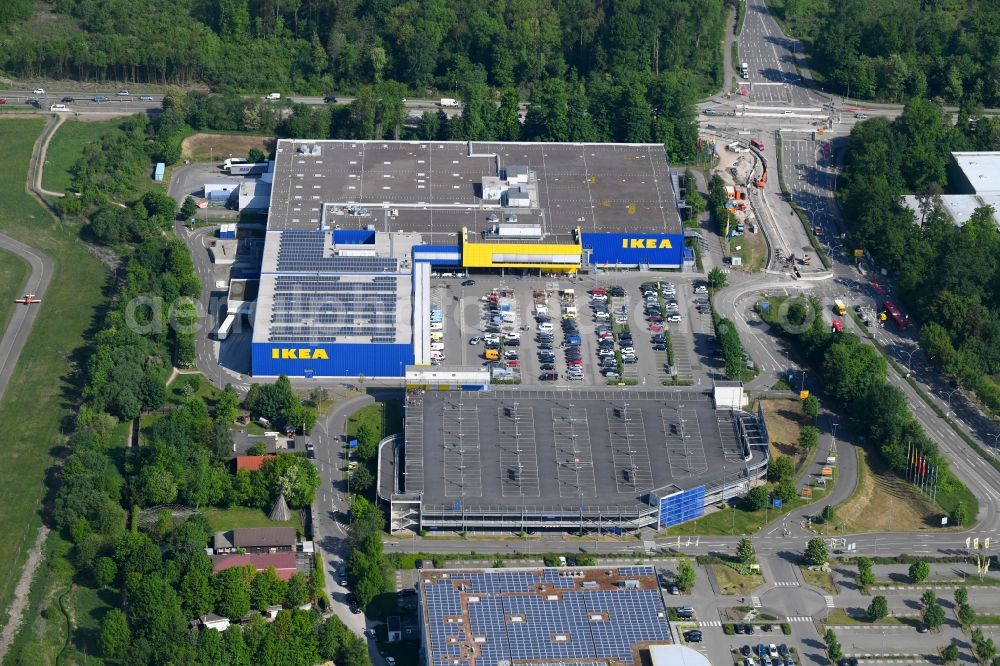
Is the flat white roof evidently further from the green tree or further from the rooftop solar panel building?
the green tree

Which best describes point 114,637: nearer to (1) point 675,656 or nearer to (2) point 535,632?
(2) point 535,632

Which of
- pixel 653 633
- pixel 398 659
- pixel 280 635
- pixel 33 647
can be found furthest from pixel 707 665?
pixel 33 647

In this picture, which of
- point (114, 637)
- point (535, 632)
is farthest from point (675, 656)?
point (114, 637)

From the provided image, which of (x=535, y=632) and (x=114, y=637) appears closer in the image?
(x=114, y=637)

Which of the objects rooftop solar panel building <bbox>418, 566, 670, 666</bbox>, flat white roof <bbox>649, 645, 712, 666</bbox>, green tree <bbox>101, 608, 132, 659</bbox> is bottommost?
green tree <bbox>101, 608, 132, 659</bbox>

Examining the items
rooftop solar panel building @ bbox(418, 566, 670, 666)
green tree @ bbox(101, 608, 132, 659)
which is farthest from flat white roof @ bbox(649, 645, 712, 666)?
green tree @ bbox(101, 608, 132, 659)

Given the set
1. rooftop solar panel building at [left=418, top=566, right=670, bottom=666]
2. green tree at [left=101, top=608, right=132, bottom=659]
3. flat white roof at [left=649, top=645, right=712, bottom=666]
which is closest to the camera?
flat white roof at [left=649, top=645, right=712, bottom=666]

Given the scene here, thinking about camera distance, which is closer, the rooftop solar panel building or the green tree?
the rooftop solar panel building

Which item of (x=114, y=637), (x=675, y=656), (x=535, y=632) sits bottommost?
(x=114, y=637)

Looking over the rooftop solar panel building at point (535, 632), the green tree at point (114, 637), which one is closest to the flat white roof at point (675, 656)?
the rooftop solar panel building at point (535, 632)
